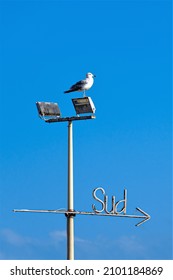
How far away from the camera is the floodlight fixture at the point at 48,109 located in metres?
31.2

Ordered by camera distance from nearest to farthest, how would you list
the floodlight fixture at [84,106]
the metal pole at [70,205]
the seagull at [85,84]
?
the metal pole at [70,205] → the floodlight fixture at [84,106] → the seagull at [85,84]

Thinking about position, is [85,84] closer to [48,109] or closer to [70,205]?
[48,109]

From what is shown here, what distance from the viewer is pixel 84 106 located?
30359mm

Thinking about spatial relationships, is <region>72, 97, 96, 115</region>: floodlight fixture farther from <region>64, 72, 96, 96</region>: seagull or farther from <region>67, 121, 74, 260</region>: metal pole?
<region>64, 72, 96, 96</region>: seagull

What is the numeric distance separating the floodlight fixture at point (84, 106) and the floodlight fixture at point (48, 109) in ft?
3.24

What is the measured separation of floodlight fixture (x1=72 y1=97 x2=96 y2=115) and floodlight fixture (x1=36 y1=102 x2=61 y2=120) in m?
0.99

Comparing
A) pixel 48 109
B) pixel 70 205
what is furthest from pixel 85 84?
pixel 70 205

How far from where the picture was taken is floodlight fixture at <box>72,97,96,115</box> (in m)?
30.3

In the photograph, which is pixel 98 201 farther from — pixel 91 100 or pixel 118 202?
pixel 91 100

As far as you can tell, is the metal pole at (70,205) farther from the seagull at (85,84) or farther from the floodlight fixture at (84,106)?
the seagull at (85,84)

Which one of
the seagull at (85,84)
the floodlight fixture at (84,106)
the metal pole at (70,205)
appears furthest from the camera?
the seagull at (85,84)
